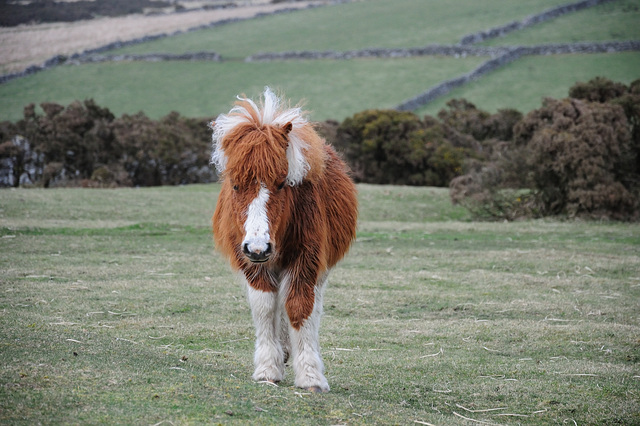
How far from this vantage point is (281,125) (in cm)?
660

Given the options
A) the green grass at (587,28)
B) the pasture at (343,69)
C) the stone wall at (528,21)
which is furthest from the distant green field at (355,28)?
the green grass at (587,28)

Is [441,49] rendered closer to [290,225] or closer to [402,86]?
[402,86]

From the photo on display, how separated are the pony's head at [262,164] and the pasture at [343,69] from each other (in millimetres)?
33471

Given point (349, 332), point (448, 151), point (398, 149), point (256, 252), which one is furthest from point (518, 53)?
point (256, 252)

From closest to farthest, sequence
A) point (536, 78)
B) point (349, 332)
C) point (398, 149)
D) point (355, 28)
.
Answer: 1. point (349, 332)
2. point (398, 149)
3. point (536, 78)
4. point (355, 28)

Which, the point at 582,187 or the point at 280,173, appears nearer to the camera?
the point at 280,173

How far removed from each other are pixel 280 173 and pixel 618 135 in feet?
71.3

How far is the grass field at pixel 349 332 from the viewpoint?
5.60 m

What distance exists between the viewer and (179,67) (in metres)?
68.1

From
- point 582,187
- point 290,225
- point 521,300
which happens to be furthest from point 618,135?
point 290,225

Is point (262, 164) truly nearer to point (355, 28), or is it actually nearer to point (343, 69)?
point (343, 69)

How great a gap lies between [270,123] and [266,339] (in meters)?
2.20

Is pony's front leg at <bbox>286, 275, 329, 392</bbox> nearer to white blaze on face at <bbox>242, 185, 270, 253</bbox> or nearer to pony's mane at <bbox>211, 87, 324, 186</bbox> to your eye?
white blaze on face at <bbox>242, 185, 270, 253</bbox>

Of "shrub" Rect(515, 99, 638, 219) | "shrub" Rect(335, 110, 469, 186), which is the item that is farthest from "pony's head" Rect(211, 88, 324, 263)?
"shrub" Rect(335, 110, 469, 186)
